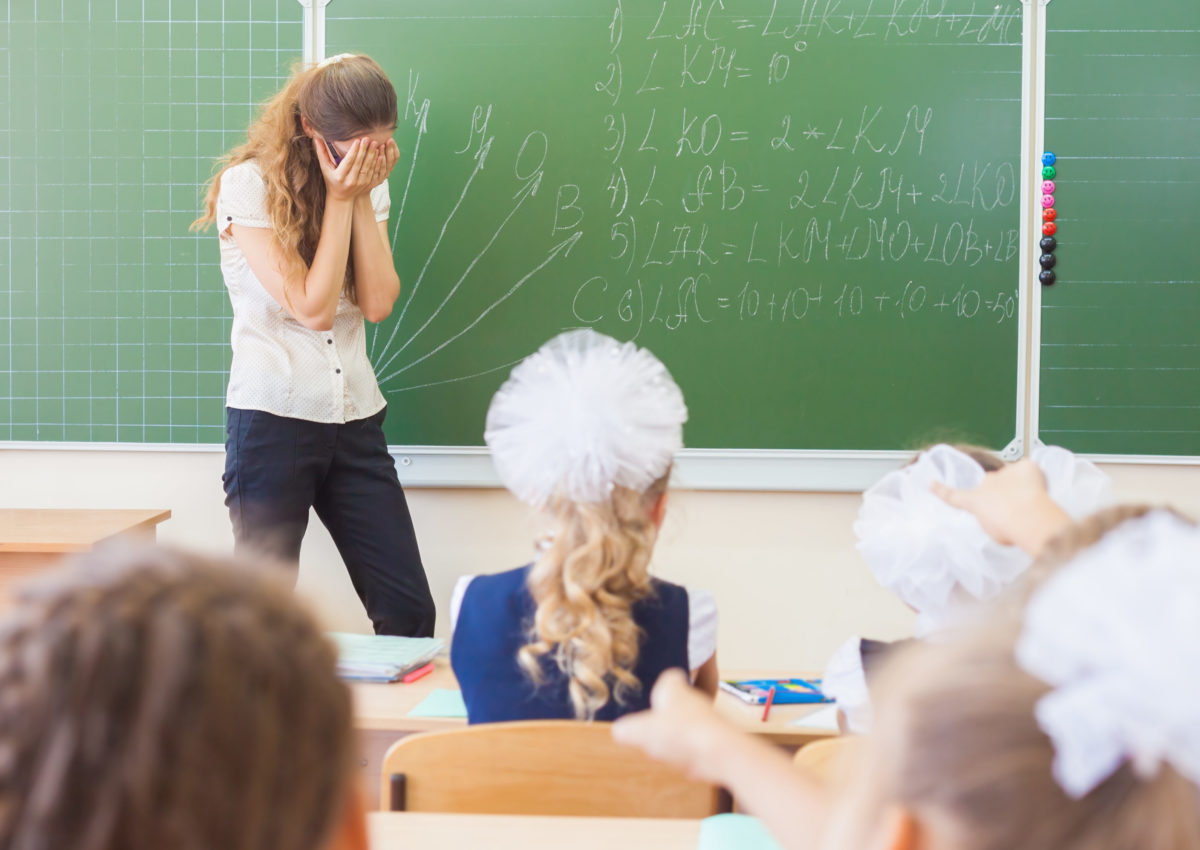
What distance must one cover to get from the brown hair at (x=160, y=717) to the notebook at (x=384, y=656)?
1347mm

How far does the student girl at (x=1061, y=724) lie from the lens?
20.5 inches

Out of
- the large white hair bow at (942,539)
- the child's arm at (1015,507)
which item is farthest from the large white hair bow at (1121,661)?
the large white hair bow at (942,539)

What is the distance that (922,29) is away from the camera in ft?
10.1

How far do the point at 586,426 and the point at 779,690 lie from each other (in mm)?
654

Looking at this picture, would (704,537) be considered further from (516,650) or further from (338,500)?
(516,650)

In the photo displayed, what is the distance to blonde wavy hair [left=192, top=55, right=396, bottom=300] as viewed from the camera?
2.61m

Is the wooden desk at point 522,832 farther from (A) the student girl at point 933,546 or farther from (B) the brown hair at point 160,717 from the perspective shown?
(B) the brown hair at point 160,717

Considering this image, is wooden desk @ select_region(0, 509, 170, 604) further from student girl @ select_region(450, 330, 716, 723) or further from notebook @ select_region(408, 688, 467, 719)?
student girl @ select_region(450, 330, 716, 723)

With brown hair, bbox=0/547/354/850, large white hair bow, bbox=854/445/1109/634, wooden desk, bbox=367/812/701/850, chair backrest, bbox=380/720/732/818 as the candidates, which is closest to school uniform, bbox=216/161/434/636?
chair backrest, bbox=380/720/732/818

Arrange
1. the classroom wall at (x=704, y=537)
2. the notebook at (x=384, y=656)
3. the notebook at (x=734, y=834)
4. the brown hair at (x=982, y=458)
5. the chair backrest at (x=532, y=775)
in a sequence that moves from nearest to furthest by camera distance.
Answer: the notebook at (x=734, y=834), the chair backrest at (x=532, y=775), the brown hair at (x=982, y=458), the notebook at (x=384, y=656), the classroom wall at (x=704, y=537)

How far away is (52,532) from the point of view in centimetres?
282

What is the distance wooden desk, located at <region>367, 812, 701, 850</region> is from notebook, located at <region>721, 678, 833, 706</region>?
0.66m

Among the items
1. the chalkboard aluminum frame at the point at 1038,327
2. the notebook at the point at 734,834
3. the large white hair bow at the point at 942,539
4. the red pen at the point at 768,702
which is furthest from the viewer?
the chalkboard aluminum frame at the point at 1038,327

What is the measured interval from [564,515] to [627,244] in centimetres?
158
